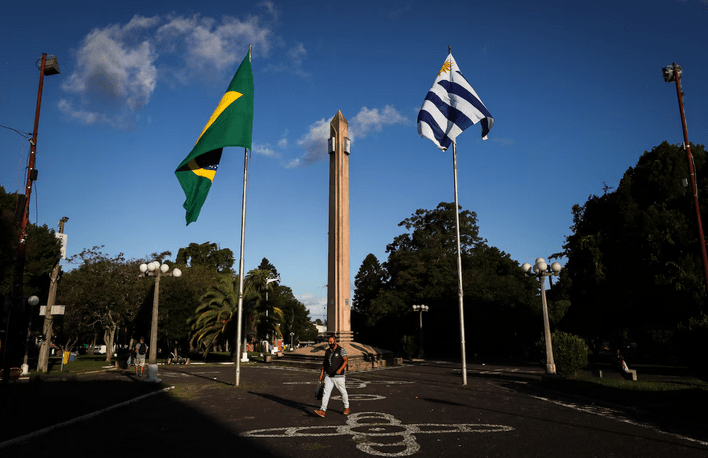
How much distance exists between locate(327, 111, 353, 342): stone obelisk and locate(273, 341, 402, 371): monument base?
4.45 feet

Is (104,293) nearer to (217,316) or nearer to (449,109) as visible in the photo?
(217,316)

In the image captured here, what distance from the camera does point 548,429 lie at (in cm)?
835

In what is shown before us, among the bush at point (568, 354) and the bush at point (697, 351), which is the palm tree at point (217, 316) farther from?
the bush at point (697, 351)

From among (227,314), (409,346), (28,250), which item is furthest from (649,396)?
(227,314)

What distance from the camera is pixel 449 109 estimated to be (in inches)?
707

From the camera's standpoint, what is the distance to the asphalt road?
6.77 m

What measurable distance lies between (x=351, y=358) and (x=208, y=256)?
5060 centimetres

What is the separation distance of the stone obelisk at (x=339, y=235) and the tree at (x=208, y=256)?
44396mm

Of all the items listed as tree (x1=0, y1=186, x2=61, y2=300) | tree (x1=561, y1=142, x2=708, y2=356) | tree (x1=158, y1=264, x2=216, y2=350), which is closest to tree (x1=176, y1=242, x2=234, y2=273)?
tree (x1=158, y1=264, x2=216, y2=350)

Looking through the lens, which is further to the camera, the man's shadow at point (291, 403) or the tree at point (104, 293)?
the tree at point (104, 293)

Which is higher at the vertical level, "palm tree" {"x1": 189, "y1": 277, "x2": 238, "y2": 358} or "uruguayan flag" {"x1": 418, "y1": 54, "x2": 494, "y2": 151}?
"uruguayan flag" {"x1": 418, "y1": 54, "x2": 494, "y2": 151}

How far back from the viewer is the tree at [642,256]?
26.6 meters

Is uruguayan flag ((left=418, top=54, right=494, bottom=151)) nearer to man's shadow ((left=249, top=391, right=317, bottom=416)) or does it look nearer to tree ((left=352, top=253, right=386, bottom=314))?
man's shadow ((left=249, top=391, right=317, bottom=416))

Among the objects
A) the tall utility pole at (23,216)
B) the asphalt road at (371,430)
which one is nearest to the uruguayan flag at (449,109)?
the asphalt road at (371,430)
